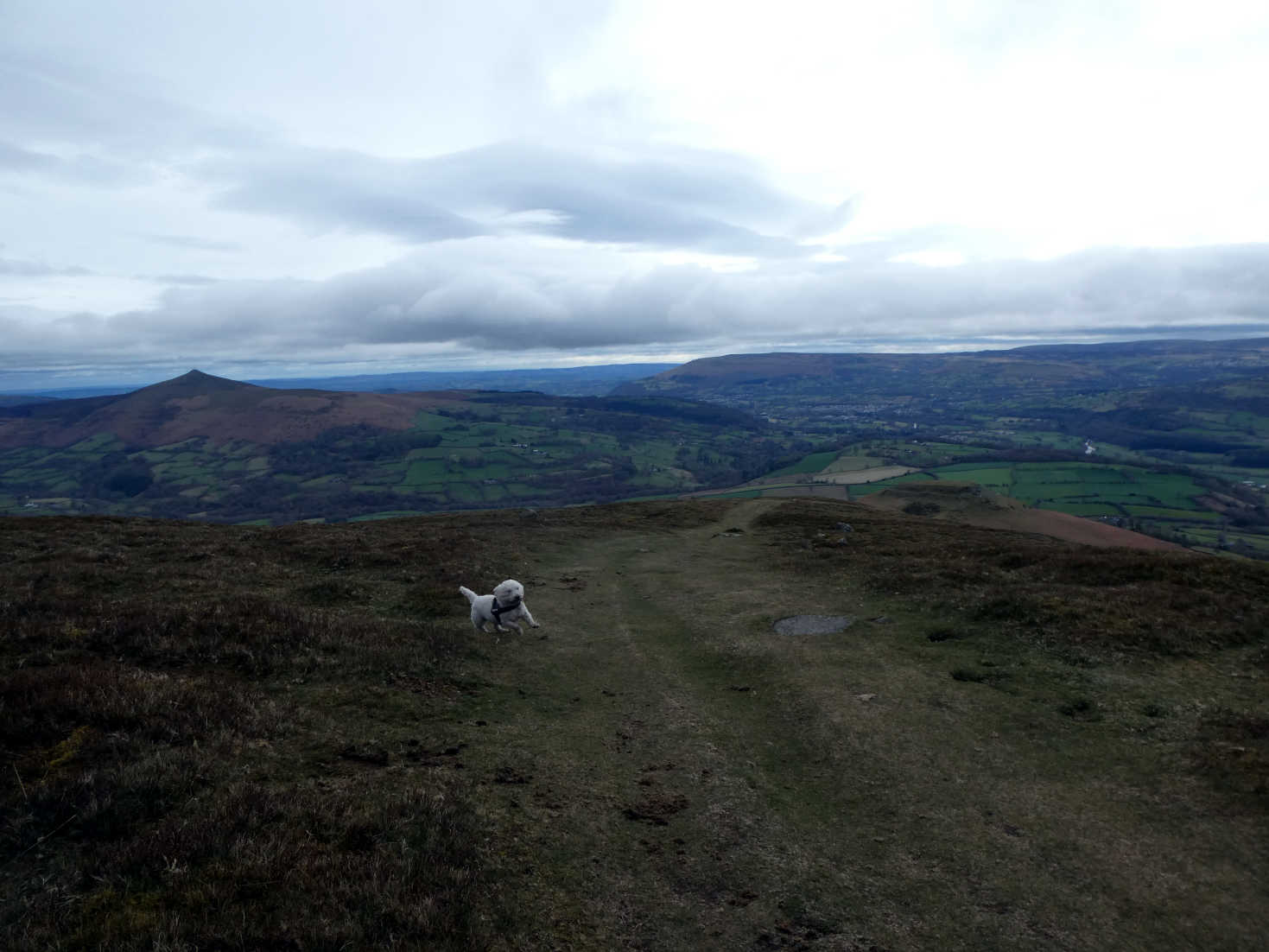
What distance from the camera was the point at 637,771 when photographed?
412 inches

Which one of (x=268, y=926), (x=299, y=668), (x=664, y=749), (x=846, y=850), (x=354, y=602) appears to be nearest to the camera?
(x=268, y=926)

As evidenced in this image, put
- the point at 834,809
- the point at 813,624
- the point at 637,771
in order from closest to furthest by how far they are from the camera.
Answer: the point at 834,809 → the point at 637,771 → the point at 813,624

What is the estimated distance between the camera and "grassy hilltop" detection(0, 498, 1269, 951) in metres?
6.58

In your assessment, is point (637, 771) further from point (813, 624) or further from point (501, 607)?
point (813, 624)

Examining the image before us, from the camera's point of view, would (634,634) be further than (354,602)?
No

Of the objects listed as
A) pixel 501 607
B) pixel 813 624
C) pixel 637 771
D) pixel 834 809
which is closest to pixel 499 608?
pixel 501 607

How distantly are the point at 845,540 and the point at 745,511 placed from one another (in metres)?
16.3

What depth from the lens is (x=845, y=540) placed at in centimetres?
3197

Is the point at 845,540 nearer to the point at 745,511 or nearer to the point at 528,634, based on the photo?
the point at 745,511

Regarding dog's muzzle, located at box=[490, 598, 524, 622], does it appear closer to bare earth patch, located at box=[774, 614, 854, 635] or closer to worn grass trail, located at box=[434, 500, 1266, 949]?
worn grass trail, located at box=[434, 500, 1266, 949]

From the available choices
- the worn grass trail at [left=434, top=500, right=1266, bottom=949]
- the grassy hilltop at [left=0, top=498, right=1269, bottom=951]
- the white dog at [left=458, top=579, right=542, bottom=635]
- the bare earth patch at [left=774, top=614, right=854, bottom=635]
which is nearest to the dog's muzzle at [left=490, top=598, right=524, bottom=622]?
the white dog at [left=458, top=579, right=542, bottom=635]

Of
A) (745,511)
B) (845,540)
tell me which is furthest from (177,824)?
(745,511)

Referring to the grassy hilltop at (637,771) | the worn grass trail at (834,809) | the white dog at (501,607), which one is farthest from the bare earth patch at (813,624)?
the white dog at (501,607)

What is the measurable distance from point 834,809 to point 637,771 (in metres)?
3.11
